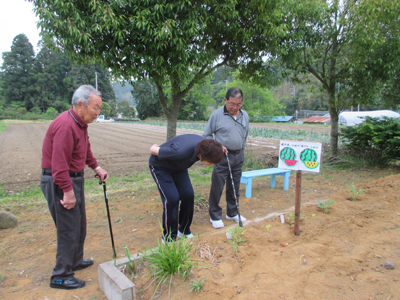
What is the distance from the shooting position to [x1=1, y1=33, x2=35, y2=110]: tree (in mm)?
58906

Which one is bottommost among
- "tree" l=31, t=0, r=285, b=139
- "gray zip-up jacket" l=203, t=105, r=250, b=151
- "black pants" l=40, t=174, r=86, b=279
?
"black pants" l=40, t=174, r=86, b=279

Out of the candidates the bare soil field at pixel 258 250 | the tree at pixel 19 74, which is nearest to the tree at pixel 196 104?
the tree at pixel 19 74

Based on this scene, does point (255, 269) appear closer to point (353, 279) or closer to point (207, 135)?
point (353, 279)

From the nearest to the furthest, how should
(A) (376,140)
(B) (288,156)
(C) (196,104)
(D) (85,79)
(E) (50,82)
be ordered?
(B) (288,156) < (A) (376,140) < (C) (196,104) < (E) (50,82) < (D) (85,79)

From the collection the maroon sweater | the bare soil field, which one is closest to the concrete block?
the bare soil field

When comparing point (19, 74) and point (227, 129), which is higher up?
point (19, 74)

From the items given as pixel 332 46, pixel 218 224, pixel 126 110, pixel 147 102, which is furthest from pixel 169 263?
pixel 126 110

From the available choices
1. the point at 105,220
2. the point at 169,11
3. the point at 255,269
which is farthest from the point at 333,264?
the point at 169,11

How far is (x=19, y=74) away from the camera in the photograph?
59906 mm

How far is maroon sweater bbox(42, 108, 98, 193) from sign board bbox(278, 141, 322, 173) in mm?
2256

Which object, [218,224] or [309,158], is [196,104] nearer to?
[218,224]

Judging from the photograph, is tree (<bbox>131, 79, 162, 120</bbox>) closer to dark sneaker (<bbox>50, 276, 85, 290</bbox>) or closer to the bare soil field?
the bare soil field

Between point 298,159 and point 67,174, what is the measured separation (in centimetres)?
246

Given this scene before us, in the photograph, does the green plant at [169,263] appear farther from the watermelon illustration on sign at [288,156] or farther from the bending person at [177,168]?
the watermelon illustration on sign at [288,156]
